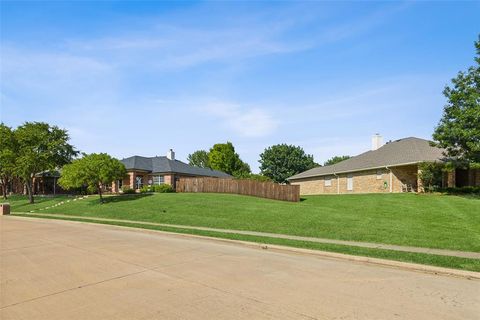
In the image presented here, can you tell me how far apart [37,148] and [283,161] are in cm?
4558

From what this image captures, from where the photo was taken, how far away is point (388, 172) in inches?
1282

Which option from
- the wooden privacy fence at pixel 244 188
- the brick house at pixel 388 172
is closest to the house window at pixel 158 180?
the wooden privacy fence at pixel 244 188

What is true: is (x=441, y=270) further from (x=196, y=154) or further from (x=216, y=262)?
(x=196, y=154)

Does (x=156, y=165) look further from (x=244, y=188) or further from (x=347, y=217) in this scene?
(x=347, y=217)

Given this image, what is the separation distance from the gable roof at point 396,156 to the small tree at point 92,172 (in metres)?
21.6

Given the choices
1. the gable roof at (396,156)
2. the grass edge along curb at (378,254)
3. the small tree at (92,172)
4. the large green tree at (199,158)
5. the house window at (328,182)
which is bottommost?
the grass edge along curb at (378,254)

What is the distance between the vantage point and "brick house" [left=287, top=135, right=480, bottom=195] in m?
29.9

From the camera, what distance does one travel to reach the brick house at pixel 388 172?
98.2 feet

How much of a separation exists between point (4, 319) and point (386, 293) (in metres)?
5.81

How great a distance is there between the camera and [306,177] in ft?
150

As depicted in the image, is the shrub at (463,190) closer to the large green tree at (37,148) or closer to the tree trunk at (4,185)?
the large green tree at (37,148)

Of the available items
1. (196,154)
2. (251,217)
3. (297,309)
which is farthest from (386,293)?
(196,154)

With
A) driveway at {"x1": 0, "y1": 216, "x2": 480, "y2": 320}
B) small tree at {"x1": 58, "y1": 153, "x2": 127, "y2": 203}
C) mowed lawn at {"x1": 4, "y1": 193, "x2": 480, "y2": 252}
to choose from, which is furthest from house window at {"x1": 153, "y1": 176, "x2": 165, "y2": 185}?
driveway at {"x1": 0, "y1": 216, "x2": 480, "y2": 320}

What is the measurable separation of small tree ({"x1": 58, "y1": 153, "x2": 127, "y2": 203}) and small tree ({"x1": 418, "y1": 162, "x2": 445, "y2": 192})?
23.4 meters
